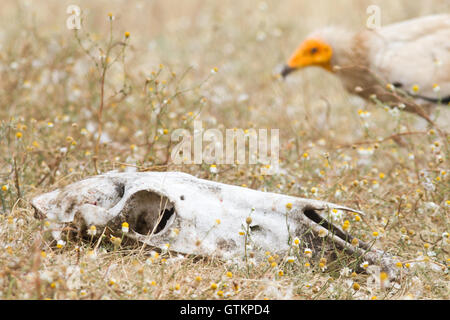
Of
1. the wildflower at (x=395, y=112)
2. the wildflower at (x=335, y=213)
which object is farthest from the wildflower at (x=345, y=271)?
the wildflower at (x=395, y=112)

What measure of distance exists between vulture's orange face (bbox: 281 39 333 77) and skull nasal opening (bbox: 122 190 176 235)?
2.68 m

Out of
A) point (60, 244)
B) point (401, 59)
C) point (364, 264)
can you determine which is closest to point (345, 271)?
point (364, 264)

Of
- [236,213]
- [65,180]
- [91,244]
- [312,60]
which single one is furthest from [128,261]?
[312,60]

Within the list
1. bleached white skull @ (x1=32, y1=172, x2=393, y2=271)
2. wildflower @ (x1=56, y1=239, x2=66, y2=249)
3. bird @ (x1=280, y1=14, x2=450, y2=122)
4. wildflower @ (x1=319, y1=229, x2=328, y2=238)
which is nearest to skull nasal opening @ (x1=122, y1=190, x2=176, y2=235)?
bleached white skull @ (x1=32, y1=172, x2=393, y2=271)

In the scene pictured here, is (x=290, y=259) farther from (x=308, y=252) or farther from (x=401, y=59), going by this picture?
(x=401, y=59)

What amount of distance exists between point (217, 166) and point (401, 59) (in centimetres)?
171

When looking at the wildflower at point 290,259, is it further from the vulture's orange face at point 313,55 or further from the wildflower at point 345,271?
the vulture's orange face at point 313,55

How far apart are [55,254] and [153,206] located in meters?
0.46

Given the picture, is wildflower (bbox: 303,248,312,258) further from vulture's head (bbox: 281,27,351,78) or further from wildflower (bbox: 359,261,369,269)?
vulture's head (bbox: 281,27,351,78)

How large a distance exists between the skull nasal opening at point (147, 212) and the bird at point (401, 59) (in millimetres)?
1890

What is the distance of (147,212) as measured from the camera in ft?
8.61

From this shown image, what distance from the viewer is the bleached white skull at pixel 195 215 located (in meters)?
2.52

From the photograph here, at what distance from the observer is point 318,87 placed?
606cm

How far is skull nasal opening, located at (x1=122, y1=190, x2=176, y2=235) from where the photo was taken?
2.56m
